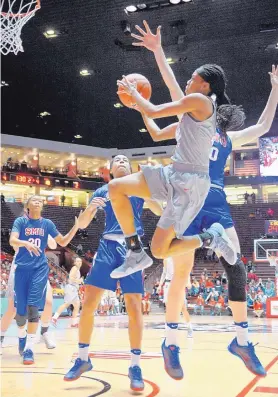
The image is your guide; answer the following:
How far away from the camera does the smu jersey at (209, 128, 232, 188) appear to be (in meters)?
A: 3.85

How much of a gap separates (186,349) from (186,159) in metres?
4.10

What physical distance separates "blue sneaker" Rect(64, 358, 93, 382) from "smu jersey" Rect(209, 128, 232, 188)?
1.78 m

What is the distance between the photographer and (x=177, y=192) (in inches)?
137

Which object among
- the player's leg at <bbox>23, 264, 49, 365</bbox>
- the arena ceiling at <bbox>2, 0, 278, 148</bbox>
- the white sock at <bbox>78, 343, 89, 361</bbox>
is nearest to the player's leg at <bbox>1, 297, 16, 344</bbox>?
the player's leg at <bbox>23, 264, 49, 365</bbox>

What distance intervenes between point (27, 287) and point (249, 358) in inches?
129

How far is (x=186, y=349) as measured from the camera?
6.90m

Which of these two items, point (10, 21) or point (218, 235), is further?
point (10, 21)

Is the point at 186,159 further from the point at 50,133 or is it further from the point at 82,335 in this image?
the point at 50,133

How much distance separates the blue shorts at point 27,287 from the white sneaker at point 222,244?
10.1ft

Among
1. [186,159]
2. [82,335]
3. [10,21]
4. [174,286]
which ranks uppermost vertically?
[10,21]

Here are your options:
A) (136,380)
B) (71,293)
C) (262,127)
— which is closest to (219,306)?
(71,293)

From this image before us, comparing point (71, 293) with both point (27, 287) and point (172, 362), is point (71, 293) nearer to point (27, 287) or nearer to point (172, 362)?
point (27, 287)

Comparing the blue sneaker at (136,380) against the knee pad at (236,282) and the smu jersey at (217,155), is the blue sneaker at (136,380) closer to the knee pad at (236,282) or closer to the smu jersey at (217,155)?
the knee pad at (236,282)

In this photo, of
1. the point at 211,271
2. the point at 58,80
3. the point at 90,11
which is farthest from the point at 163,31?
the point at 211,271
